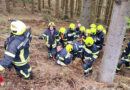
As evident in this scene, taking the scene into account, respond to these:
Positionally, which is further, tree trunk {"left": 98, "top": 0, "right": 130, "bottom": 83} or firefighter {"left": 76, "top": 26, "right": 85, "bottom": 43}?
firefighter {"left": 76, "top": 26, "right": 85, "bottom": 43}

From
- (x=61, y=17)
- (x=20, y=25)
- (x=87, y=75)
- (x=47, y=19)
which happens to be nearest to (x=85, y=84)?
(x=87, y=75)

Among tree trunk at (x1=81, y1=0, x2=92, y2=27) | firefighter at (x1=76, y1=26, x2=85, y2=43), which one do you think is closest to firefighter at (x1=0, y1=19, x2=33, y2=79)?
firefighter at (x1=76, y1=26, x2=85, y2=43)

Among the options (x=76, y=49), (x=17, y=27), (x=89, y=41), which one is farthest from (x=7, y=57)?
(x=76, y=49)

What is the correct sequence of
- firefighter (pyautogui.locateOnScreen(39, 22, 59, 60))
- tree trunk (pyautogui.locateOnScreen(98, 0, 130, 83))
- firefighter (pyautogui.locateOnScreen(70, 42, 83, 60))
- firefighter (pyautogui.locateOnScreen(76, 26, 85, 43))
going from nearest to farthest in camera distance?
1. tree trunk (pyautogui.locateOnScreen(98, 0, 130, 83))
2. firefighter (pyautogui.locateOnScreen(70, 42, 83, 60))
3. firefighter (pyautogui.locateOnScreen(39, 22, 59, 60))
4. firefighter (pyautogui.locateOnScreen(76, 26, 85, 43))

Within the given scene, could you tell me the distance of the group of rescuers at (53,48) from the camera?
3.26 metres

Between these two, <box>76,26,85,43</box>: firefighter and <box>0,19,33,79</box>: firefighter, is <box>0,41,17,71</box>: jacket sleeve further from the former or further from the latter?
→ <box>76,26,85,43</box>: firefighter

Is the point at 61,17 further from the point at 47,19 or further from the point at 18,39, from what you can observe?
Result: the point at 18,39

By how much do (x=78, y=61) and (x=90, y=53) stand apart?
1.72 meters

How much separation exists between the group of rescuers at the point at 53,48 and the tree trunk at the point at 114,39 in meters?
1.18

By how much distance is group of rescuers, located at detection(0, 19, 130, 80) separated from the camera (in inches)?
128

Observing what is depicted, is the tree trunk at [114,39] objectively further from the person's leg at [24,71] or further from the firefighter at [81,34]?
the firefighter at [81,34]

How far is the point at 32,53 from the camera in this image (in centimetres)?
635

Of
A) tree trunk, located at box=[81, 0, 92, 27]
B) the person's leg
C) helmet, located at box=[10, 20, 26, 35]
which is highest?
tree trunk, located at box=[81, 0, 92, 27]

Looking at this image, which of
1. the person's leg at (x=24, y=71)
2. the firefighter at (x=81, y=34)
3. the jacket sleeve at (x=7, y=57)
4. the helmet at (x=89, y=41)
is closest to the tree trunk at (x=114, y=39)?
the helmet at (x=89, y=41)
